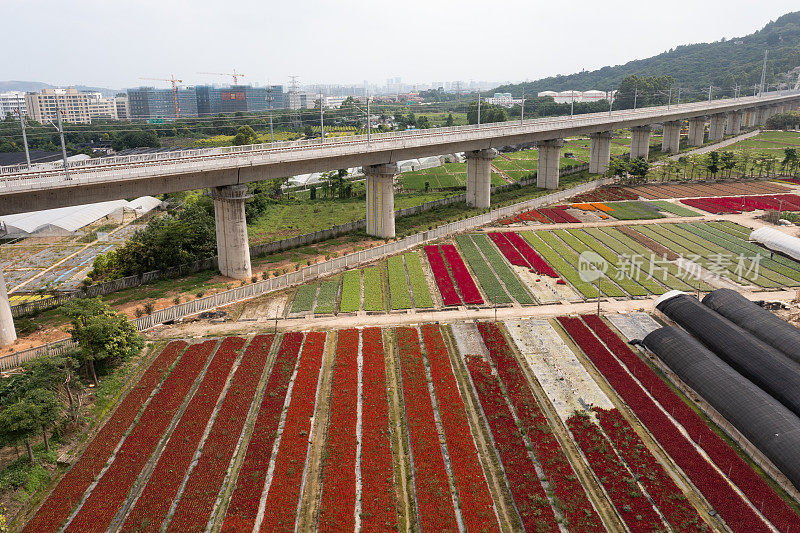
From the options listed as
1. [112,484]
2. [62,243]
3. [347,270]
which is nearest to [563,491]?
[112,484]

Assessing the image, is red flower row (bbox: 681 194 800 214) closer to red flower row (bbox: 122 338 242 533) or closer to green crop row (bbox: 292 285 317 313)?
green crop row (bbox: 292 285 317 313)

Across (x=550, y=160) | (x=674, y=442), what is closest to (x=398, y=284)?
(x=674, y=442)

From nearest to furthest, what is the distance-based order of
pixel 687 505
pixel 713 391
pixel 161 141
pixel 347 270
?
pixel 687 505 < pixel 713 391 < pixel 347 270 < pixel 161 141

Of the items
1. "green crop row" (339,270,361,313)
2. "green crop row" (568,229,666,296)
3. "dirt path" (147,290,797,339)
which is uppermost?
"green crop row" (568,229,666,296)

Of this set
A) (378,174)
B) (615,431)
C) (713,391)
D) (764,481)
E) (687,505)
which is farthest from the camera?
(378,174)

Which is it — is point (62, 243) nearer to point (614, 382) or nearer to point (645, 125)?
point (614, 382)

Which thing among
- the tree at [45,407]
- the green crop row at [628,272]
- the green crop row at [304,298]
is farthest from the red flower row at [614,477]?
the tree at [45,407]

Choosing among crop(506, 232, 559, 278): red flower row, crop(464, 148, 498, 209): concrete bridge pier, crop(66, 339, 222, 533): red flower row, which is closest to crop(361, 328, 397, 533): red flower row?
crop(66, 339, 222, 533): red flower row
